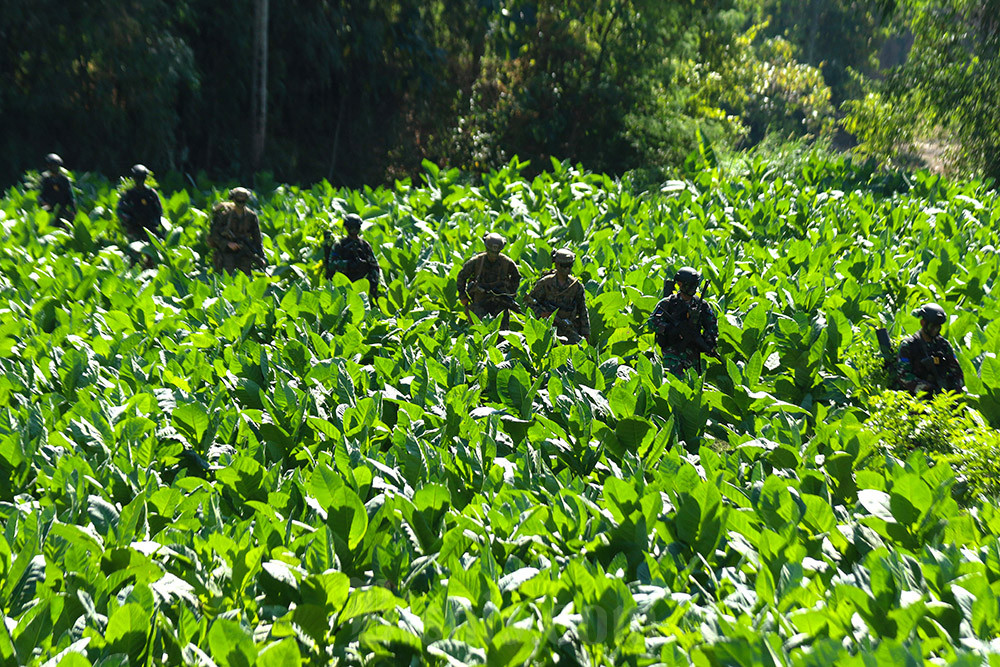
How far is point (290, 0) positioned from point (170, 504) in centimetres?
1713

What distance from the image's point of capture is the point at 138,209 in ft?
35.1

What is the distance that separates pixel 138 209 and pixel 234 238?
6.54ft

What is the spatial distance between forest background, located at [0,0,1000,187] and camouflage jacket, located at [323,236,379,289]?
9.84 m

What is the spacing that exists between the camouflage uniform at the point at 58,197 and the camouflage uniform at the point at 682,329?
8.49m

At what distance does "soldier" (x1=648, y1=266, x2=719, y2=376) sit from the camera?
6504 mm

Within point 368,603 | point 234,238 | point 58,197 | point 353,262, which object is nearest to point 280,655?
point 368,603

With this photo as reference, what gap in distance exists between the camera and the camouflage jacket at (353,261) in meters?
8.68

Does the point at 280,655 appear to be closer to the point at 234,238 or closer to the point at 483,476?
the point at 483,476

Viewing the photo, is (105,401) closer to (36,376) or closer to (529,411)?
(36,376)

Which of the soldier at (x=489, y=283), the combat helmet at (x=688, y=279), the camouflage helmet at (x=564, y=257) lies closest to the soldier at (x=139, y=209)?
the soldier at (x=489, y=283)

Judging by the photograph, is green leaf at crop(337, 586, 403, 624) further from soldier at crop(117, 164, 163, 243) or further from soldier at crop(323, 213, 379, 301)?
soldier at crop(117, 164, 163, 243)

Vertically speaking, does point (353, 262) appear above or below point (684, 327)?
below

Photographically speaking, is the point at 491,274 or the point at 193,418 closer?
the point at 193,418

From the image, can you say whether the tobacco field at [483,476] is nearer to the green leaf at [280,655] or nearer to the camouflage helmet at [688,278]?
the green leaf at [280,655]
